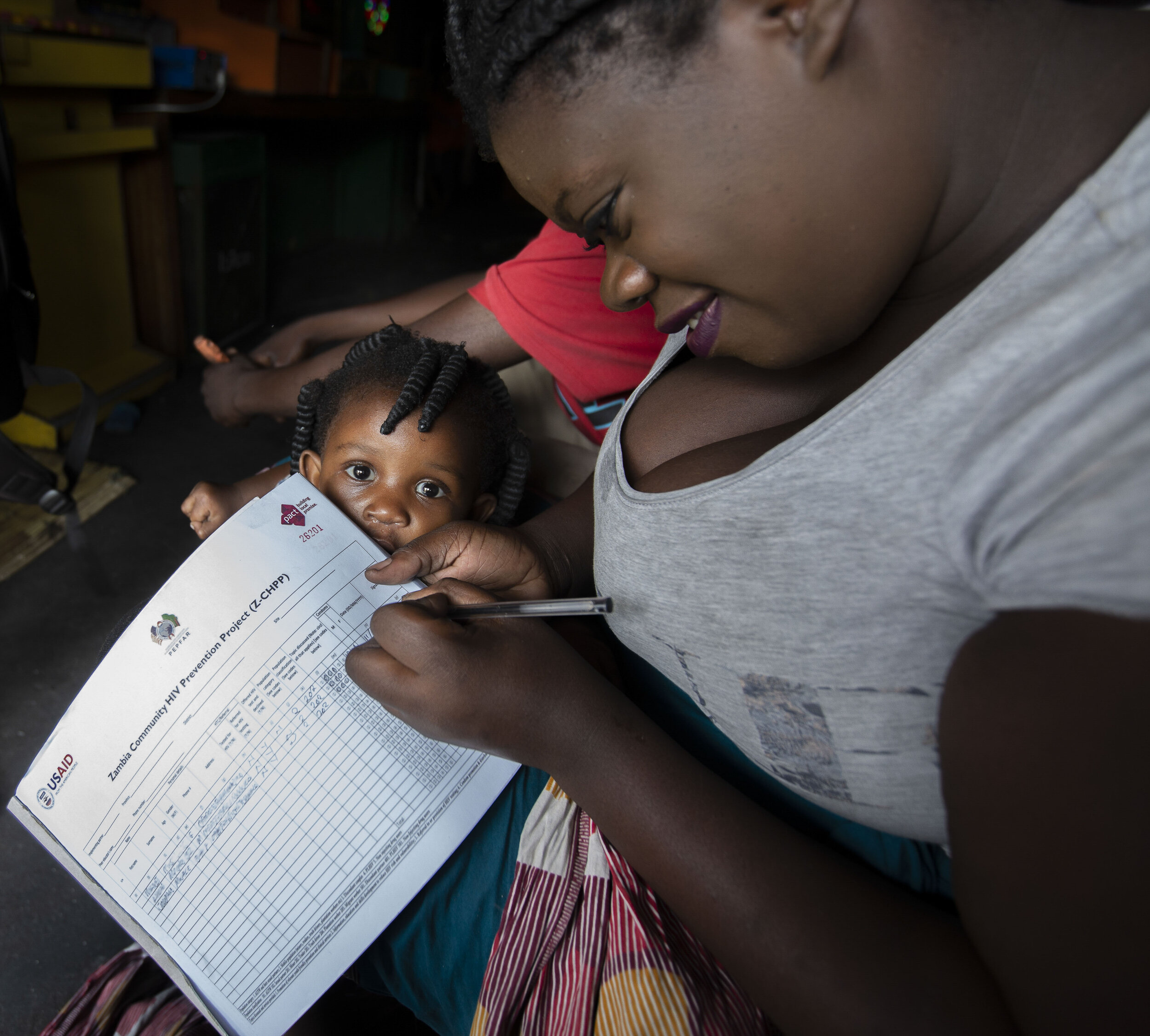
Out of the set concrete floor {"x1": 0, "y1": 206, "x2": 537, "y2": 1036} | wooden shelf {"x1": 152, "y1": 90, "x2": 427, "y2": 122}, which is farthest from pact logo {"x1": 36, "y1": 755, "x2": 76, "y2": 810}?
wooden shelf {"x1": 152, "y1": 90, "x2": 427, "y2": 122}

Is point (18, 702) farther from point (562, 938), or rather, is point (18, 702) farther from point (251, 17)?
point (251, 17)

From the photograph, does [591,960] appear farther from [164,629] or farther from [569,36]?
[569,36]

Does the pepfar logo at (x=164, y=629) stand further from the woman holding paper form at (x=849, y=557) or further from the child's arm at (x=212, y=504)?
the child's arm at (x=212, y=504)

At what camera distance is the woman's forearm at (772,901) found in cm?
41

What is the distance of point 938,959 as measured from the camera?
413 mm

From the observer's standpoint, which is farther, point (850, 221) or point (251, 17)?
point (251, 17)

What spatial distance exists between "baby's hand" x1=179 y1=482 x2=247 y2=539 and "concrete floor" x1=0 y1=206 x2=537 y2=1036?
0.40 m

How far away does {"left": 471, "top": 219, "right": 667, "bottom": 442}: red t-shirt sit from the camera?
1.06m

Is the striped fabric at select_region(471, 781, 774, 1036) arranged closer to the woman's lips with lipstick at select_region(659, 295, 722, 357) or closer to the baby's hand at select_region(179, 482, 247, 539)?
the woman's lips with lipstick at select_region(659, 295, 722, 357)

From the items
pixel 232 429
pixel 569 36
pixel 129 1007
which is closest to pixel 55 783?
pixel 129 1007

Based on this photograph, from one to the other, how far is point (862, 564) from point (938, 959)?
0.76ft

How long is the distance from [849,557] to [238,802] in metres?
0.53

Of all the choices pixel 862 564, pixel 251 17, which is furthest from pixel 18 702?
pixel 251 17

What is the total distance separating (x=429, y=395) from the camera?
985 mm
